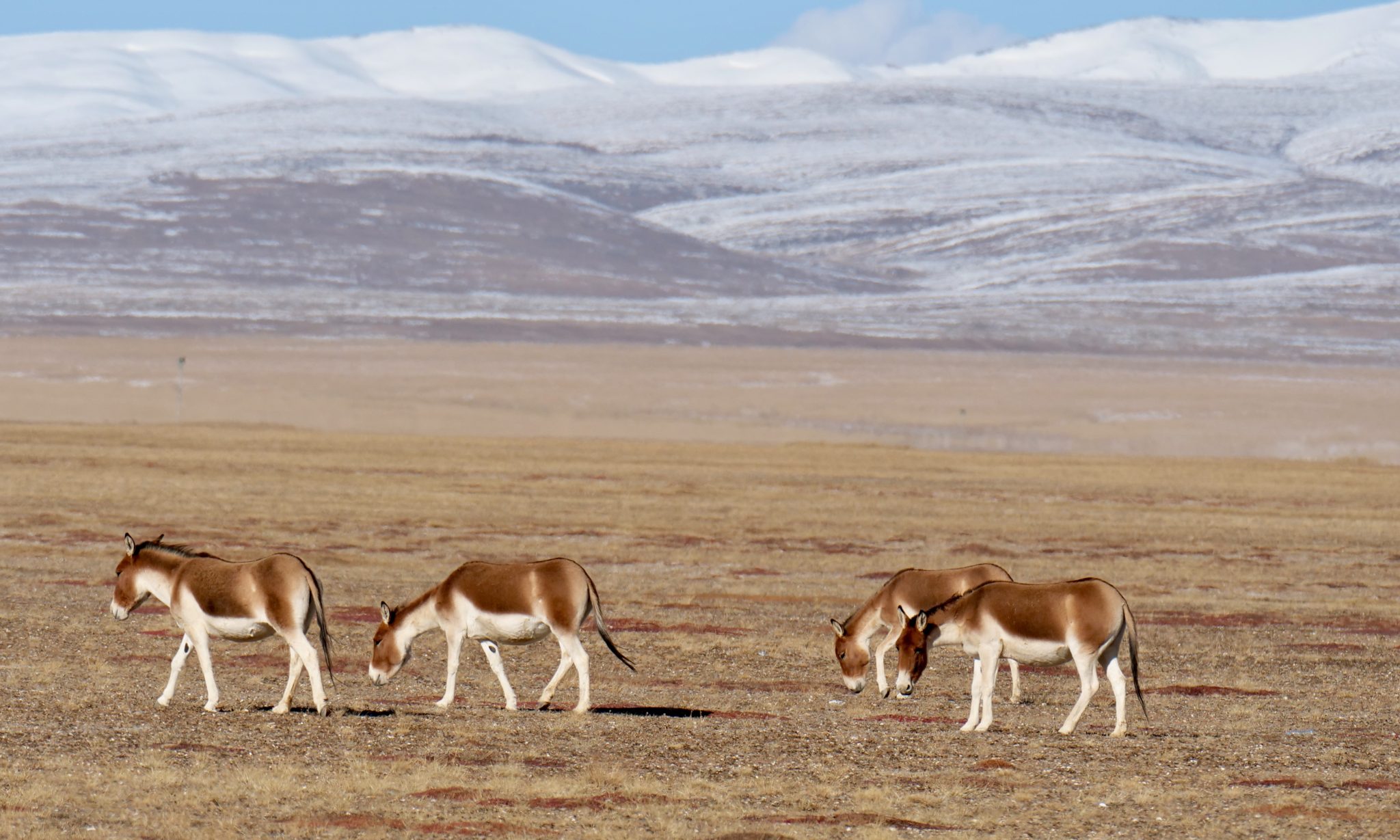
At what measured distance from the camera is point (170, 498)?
38.5 metres

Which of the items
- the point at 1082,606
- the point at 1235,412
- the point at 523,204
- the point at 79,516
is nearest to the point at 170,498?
the point at 79,516

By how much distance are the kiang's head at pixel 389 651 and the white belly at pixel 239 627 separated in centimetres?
134

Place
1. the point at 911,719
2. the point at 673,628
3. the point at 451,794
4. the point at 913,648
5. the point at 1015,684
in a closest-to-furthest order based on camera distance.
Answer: the point at 451,794
the point at 913,648
the point at 911,719
the point at 1015,684
the point at 673,628

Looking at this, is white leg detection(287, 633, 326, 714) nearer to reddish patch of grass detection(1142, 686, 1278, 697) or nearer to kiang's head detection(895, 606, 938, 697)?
kiang's head detection(895, 606, 938, 697)

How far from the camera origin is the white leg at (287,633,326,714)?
42.8ft

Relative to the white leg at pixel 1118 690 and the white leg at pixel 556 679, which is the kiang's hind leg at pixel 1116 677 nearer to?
the white leg at pixel 1118 690

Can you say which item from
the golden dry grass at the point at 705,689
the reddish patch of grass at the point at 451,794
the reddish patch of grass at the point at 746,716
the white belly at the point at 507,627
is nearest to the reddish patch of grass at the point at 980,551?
the golden dry grass at the point at 705,689

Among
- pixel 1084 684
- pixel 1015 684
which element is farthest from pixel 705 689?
pixel 1084 684

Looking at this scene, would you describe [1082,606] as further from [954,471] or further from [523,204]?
[523,204]

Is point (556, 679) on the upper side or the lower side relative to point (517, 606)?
lower

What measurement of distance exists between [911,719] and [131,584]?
6.27 m

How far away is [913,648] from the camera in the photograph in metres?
13.6

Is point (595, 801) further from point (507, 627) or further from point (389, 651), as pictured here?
point (389, 651)

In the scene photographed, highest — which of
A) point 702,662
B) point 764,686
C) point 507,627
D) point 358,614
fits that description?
point 507,627
